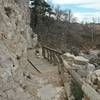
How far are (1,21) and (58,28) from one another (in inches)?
1165

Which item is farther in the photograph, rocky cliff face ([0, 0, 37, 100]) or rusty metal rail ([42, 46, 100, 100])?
rocky cliff face ([0, 0, 37, 100])

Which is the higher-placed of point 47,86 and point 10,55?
point 10,55

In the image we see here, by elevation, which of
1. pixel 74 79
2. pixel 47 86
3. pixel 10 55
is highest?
pixel 10 55

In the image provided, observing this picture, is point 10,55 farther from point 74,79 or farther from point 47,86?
point 47,86

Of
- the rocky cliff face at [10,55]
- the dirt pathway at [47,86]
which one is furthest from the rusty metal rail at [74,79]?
the rocky cliff face at [10,55]

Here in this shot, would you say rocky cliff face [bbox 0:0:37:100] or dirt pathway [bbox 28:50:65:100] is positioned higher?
rocky cliff face [bbox 0:0:37:100]

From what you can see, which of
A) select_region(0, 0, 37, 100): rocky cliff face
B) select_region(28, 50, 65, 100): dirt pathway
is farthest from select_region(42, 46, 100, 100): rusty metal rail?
select_region(0, 0, 37, 100): rocky cliff face

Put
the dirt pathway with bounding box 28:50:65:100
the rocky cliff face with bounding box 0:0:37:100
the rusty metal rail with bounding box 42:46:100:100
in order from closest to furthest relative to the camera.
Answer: the rusty metal rail with bounding box 42:46:100:100 → the rocky cliff face with bounding box 0:0:37:100 → the dirt pathway with bounding box 28:50:65:100

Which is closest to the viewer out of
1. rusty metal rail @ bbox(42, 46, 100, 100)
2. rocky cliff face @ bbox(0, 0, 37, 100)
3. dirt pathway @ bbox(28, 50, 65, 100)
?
rusty metal rail @ bbox(42, 46, 100, 100)

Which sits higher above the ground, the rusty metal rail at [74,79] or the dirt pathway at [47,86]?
the rusty metal rail at [74,79]

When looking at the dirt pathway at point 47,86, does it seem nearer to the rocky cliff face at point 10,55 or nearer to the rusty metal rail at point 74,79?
the rusty metal rail at point 74,79

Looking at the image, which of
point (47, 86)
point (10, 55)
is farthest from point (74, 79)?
point (47, 86)

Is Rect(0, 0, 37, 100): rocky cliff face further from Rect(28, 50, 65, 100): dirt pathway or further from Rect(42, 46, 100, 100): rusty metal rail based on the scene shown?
Rect(42, 46, 100, 100): rusty metal rail

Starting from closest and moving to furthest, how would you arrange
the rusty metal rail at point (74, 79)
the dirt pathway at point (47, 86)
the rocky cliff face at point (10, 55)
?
the rusty metal rail at point (74, 79), the rocky cliff face at point (10, 55), the dirt pathway at point (47, 86)
